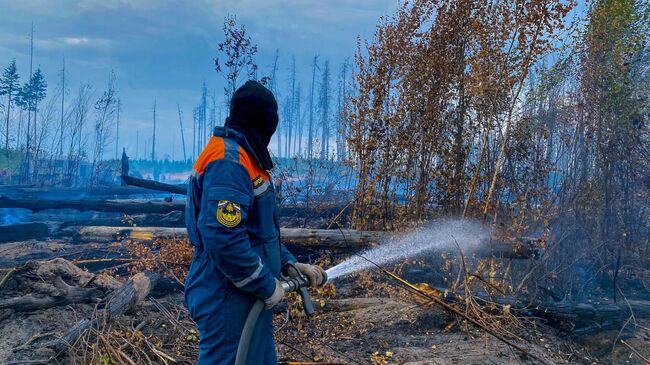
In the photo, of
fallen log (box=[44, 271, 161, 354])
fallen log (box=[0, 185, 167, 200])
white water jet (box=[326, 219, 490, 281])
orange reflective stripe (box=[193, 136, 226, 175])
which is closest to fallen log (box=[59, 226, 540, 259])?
white water jet (box=[326, 219, 490, 281])

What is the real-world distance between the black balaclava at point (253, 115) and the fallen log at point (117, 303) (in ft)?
9.42

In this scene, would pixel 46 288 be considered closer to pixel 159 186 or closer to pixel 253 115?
pixel 253 115

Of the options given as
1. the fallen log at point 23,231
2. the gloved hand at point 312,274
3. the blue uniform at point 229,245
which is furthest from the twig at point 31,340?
the fallen log at point 23,231

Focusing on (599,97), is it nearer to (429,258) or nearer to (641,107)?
(641,107)

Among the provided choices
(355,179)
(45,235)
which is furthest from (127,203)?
(355,179)

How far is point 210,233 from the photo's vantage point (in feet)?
7.29

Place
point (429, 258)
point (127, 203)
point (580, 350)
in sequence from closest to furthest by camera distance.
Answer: point (580, 350) < point (429, 258) < point (127, 203)

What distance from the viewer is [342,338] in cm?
507

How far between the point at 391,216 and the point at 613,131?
14.1 feet

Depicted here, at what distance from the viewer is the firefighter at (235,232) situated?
2244mm

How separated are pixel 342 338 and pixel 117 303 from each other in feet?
8.22

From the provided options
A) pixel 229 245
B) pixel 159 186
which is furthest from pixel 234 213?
pixel 159 186

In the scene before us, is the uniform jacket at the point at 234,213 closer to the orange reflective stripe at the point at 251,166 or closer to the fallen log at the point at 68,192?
the orange reflective stripe at the point at 251,166

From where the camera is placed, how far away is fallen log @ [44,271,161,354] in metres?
4.02
